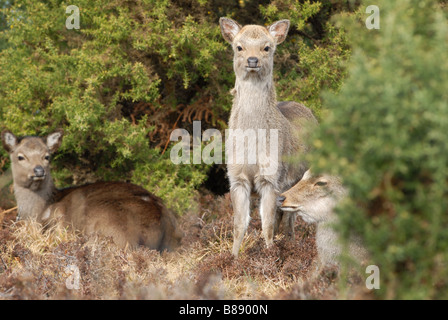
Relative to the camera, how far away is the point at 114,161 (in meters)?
9.55

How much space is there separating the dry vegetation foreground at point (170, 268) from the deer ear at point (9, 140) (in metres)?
1.07

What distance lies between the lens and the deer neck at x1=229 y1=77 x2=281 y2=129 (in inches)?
256

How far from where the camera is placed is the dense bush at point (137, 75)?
9.13m

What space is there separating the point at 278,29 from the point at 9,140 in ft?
12.9

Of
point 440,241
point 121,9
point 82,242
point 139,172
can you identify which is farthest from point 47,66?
point 440,241

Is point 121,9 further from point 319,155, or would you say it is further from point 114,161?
point 319,155

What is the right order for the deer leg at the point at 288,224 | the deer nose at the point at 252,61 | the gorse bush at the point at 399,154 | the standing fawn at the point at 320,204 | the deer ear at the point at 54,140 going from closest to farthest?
the gorse bush at the point at 399,154 < the standing fawn at the point at 320,204 < the deer nose at the point at 252,61 < the deer leg at the point at 288,224 < the deer ear at the point at 54,140

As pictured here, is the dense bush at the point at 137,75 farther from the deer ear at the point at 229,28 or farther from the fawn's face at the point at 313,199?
the fawn's face at the point at 313,199

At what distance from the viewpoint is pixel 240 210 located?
6387 mm

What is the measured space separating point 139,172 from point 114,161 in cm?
43

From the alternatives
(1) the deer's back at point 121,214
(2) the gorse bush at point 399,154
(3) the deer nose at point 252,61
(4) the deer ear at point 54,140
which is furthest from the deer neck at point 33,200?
(2) the gorse bush at point 399,154

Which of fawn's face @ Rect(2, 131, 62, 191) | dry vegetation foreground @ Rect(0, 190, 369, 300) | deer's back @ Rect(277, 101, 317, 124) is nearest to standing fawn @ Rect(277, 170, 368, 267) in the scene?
dry vegetation foreground @ Rect(0, 190, 369, 300)

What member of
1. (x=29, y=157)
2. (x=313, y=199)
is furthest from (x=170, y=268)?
(x=29, y=157)

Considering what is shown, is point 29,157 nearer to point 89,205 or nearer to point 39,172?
point 39,172
